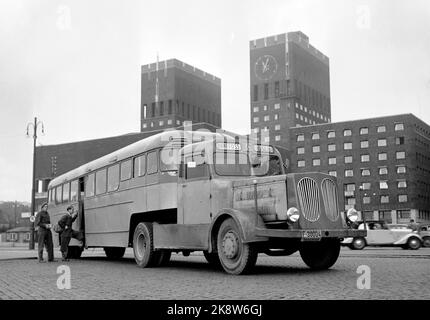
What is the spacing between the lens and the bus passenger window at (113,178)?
1689 cm

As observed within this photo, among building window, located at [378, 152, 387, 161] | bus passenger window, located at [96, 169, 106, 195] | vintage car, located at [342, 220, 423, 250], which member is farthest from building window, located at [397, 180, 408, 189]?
bus passenger window, located at [96, 169, 106, 195]

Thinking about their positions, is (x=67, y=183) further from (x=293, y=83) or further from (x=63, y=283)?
(x=293, y=83)

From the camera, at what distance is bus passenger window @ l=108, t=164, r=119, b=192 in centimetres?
1689

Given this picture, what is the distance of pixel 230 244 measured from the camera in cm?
1138

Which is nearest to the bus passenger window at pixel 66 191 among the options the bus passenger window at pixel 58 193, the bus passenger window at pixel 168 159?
the bus passenger window at pixel 58 193

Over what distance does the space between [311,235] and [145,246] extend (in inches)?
202

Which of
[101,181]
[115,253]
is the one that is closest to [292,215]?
[101,181]

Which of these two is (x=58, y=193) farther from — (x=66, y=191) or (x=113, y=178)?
(x=113, y=178)

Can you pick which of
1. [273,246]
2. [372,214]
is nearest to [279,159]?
[273,246]

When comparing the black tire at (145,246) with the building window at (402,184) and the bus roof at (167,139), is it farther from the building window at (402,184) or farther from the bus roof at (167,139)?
the building window at (402,184)

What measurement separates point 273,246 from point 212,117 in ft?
518

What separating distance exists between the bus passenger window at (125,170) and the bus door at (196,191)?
3150 millimetres

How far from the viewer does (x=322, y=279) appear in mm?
10000

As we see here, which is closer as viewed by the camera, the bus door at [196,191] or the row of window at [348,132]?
the bus door at [196,191]
